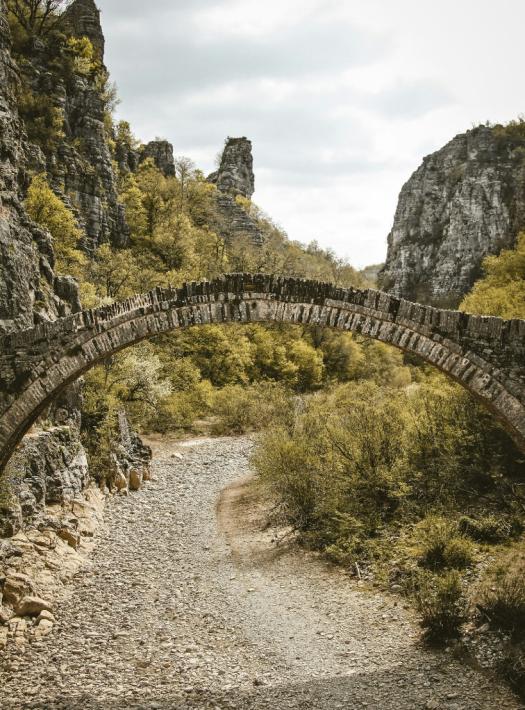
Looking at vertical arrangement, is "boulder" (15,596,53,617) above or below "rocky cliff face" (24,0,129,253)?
below

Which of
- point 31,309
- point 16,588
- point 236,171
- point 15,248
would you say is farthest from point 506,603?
point 236,171

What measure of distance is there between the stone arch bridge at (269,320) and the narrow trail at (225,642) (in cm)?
379

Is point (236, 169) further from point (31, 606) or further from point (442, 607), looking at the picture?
point (442, 607)

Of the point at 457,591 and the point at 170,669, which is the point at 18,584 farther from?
the point at 457,591

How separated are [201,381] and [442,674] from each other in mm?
28998

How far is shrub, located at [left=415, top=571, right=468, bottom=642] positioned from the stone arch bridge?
12.7 feet

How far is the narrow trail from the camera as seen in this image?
8070mm

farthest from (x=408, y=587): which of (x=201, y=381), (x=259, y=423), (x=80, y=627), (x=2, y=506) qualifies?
(x=201, y=381)

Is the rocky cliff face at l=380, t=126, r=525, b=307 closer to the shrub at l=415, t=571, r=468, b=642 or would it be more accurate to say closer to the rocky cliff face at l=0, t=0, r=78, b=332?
the rocky cliff face at l=0, t=0, r=78, b=332

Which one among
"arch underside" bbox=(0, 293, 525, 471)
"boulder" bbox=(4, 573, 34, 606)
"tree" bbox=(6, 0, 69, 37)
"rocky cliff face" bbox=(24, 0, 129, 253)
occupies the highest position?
"tree" bbox=(6, 0, 69, 37)

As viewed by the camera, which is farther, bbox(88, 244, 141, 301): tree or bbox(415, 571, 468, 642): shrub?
bbox(88, 244, 141, 301): tree

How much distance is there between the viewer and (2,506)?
11.4 m

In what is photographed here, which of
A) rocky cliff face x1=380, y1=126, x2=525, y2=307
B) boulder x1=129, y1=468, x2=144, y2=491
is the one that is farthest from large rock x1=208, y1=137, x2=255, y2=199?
boulder x1=129, y1=468, x2=144, y2=491

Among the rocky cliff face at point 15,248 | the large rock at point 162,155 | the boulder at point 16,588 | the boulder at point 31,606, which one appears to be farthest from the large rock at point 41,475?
the large rock at point 162,155
